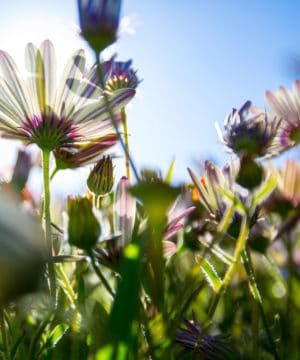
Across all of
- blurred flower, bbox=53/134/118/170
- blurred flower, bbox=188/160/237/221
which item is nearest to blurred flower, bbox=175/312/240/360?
blurred flower, bbox=188/160/237/221

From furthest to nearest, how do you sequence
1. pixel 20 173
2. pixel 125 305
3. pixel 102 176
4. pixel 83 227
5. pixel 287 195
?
1. pixel 20 173
2. pixel 102 176
3. pixel 287 195
4. pixel 83 227
5. pixel 125 305

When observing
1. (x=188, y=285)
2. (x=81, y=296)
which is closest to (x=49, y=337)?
(x=81, y=296)

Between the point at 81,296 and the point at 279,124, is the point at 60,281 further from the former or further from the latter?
the point at 279,124

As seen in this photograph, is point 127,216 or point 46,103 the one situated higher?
point 46,103

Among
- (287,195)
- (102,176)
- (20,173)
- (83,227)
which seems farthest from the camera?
(20,173)

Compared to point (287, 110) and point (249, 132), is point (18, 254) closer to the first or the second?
point (249, 132)

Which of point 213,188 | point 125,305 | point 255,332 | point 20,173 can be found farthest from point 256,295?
point 20,173
